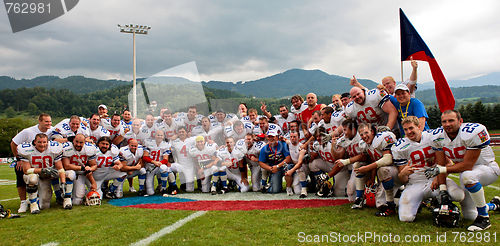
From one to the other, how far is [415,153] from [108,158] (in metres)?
6.46

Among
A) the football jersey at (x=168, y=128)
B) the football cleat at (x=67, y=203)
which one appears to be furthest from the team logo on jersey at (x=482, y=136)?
the football jersey at (x=168, y=128)

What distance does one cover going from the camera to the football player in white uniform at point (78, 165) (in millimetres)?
6825

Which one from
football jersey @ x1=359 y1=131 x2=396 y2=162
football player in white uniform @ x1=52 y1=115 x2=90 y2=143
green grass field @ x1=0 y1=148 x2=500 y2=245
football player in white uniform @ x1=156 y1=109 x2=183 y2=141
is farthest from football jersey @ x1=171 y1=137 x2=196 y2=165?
football jersey @ x1=359 y1=131 x2=396 y2=162

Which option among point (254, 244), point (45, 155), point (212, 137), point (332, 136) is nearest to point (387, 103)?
point (332, 136)

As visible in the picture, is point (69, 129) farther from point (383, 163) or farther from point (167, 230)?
point (383, 163)

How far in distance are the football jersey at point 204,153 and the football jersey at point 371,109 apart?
12.4ft

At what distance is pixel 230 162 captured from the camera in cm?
824

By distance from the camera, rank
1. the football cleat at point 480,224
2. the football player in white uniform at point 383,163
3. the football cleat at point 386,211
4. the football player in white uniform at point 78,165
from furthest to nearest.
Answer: the football player in white uniform at point 78,165
the football player in white uniform at point 383,163
the football cleat at point 386,211
the football cleat at point 480,224

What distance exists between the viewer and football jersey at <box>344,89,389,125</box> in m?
6.21

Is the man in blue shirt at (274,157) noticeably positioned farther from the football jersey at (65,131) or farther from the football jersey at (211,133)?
the football jersey at (65,131)

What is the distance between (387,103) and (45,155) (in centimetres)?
675

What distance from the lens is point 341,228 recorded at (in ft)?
14.4

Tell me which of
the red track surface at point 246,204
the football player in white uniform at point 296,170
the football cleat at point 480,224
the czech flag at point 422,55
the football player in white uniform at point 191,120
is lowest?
A: the red track surface at point 246,204

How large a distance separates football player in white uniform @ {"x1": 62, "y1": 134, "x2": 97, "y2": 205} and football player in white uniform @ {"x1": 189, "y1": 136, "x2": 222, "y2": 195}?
241 centimetres
